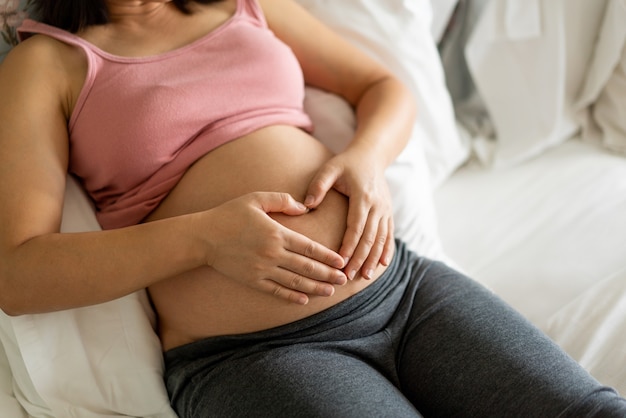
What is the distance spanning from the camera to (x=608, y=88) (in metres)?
1.56

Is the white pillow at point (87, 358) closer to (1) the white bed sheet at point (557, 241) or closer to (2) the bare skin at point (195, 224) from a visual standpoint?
(2) the bare skin at point (195, 224)

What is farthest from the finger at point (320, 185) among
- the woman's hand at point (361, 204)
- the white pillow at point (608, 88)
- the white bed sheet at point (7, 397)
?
the white pillow at point (608, 88)

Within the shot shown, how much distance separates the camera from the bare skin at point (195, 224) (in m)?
0.90

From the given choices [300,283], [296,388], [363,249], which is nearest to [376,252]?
[363,249]

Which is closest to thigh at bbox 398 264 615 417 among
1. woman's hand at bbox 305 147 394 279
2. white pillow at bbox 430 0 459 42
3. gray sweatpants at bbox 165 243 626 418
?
gray sweatpants at bbox 165 243 626 418

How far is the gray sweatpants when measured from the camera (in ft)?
2.78

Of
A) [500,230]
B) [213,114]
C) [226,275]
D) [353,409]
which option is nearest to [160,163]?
[213,114]

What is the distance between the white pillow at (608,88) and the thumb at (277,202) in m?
0.94

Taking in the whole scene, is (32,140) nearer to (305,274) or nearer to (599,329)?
(305,274)

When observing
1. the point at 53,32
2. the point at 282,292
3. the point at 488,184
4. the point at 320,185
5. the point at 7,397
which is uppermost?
the point at 53,32

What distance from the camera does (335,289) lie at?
0.96 metres

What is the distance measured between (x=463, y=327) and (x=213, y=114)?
1.62 feet

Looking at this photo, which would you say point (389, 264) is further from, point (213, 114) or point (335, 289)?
point (213, 114)

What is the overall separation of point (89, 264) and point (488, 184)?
0.94m
